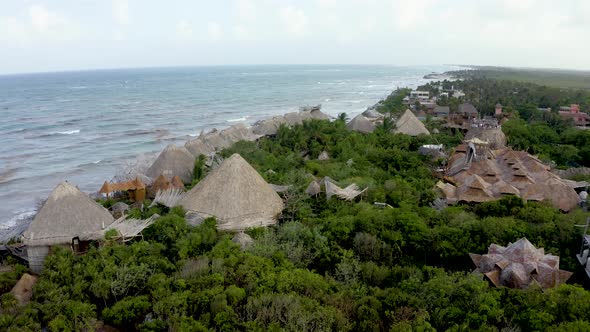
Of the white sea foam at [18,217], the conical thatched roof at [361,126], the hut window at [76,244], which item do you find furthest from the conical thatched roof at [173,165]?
the conical thatched roof at [361,126]

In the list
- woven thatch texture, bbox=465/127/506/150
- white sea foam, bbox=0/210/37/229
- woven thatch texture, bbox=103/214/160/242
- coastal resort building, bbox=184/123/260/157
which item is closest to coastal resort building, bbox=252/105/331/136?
coastal resort building, bbox=184/123/260/157

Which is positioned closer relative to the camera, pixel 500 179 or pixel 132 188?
pixel 500 179

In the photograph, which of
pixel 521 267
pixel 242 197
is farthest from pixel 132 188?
pixel 521 267

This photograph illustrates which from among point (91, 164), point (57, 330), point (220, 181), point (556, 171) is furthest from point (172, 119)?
point (57, 330)

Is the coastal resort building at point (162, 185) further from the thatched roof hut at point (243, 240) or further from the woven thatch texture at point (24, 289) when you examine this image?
the woven thatch texture at point (24, 289)

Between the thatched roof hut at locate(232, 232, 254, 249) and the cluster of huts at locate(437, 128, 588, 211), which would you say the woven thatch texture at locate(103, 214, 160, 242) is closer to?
the thatched roof hut at locate(232, 232, 254, 249)

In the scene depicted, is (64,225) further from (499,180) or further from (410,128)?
(410,128)

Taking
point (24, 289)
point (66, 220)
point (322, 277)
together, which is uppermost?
point (66, 220)
